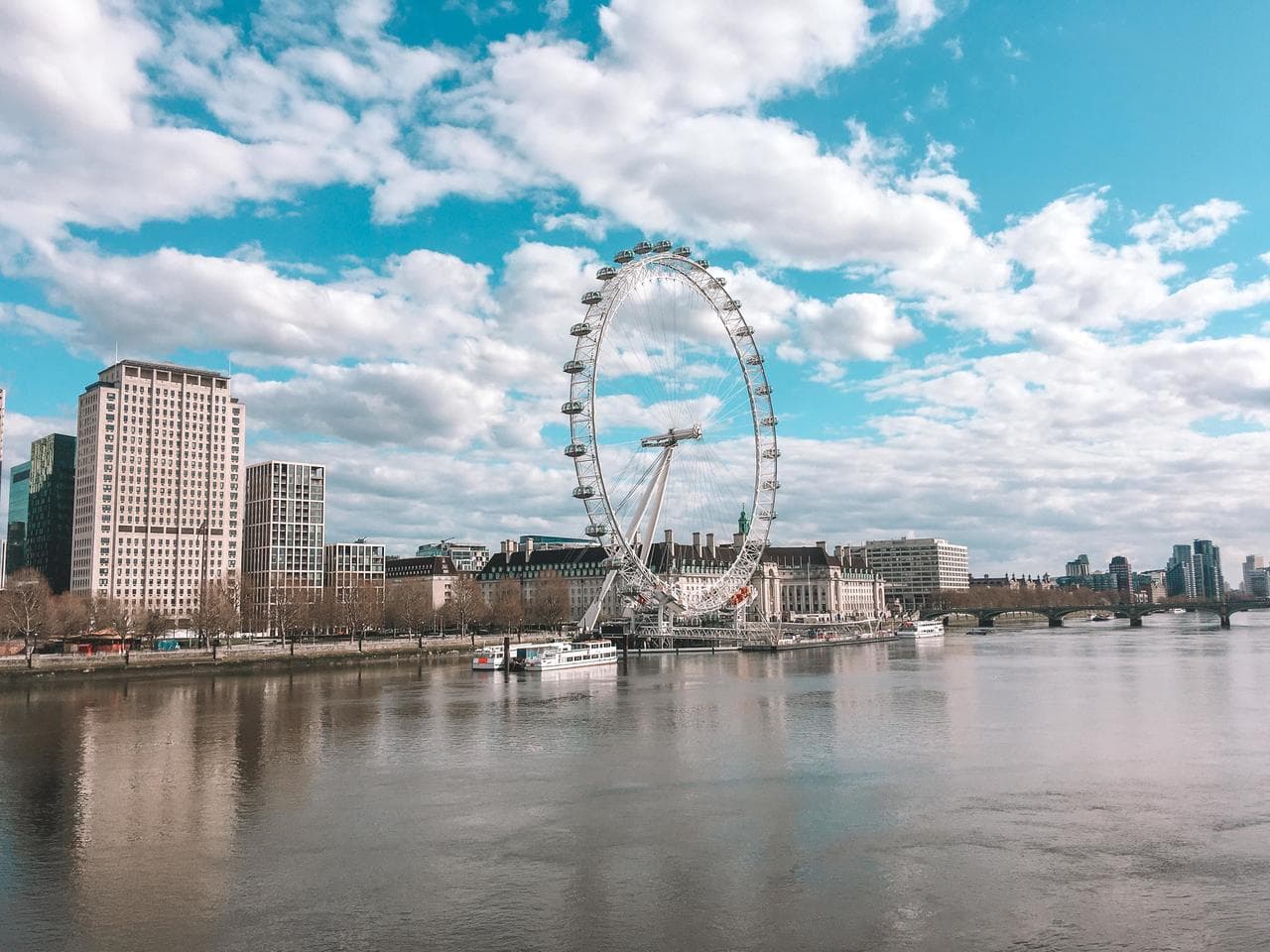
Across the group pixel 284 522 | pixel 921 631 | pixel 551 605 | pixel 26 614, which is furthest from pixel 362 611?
pixel 921 631

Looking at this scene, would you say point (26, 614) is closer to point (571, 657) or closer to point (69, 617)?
point (69, 617)

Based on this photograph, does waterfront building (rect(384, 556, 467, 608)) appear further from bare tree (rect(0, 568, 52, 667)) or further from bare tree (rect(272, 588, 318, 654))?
bare tree (rect(0, 568, 52, 667))

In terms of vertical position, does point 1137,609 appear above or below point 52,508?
below

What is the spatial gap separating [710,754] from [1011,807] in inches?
411

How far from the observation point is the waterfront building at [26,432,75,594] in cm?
14938

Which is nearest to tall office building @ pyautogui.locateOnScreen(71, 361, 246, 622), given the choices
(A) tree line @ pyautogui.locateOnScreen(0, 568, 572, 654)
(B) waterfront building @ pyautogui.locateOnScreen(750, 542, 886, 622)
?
(A) tree line @ pyautogui.locateOnScreen(0, 568, 572, 654)

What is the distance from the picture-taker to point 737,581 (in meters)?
97.8

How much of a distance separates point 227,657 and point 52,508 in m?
94.6

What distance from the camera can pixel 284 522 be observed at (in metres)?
158

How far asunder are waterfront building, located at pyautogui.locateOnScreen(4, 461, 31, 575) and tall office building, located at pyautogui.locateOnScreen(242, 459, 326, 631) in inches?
1258

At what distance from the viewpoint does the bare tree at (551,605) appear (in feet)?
399

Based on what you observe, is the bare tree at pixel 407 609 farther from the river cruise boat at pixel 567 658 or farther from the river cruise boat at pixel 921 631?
the river cruise boat at pixel 921 631

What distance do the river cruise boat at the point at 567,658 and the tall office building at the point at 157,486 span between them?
66.8m

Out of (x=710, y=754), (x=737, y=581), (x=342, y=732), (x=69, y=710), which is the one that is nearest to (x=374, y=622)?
(x=737, y=581)
